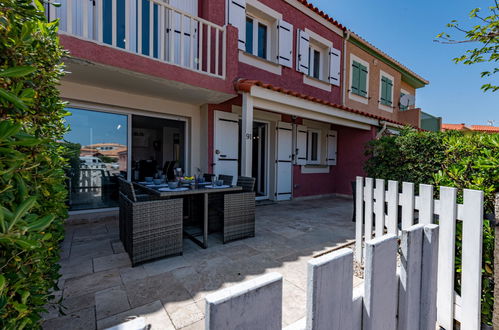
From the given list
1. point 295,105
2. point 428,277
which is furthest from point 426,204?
point 295,105

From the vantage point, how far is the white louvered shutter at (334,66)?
23.5 feet

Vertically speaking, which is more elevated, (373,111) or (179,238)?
(373,111)

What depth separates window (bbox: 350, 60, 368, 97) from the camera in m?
8.05

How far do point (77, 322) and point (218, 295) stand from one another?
180 centimetres

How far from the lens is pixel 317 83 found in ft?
23.1

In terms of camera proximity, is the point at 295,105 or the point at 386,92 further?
the point at 386,92

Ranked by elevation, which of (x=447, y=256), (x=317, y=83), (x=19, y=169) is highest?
(x=317, y=83)

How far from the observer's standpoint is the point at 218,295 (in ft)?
1.81

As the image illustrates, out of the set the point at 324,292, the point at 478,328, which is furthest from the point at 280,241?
the point at 324,292

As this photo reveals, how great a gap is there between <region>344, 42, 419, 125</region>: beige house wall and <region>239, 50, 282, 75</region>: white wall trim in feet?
10.2

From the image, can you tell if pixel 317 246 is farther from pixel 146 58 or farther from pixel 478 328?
pixel 146 58

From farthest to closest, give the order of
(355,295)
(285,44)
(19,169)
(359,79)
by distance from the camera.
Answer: (359,79), (285,44), (355,295), (19,169)

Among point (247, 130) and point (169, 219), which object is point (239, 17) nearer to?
point (247, 130)

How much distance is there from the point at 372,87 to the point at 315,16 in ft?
12.3
